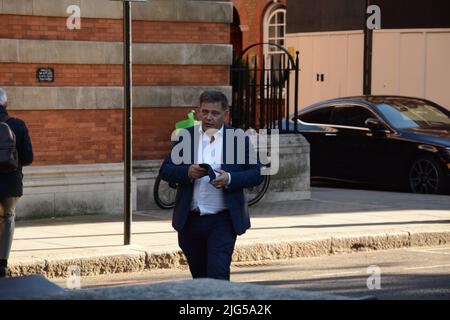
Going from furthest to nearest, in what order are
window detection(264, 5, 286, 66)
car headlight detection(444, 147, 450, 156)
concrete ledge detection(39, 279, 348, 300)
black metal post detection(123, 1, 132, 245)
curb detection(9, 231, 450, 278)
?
window detection(264, 5, 286, 66), car headlight detection(444, 147, 450, 156), black metal post detection(123, 1, 132, 245), curb detection(9, 231, 450, 278), concrete ledge detection(39, 279, 348, 300)

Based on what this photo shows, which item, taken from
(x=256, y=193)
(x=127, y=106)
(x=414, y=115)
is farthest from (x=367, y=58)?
(x=127, y=106)

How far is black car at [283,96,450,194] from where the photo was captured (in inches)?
A: 722

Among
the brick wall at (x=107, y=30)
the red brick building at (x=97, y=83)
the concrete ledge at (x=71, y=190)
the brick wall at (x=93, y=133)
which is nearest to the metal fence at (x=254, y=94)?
the red brick building at (x=97, y=83)

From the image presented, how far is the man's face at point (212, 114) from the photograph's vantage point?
788 centimetres

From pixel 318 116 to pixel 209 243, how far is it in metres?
12.6

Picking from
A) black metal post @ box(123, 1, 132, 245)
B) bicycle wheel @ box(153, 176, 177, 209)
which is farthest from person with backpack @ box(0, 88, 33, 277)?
bicycle wheel @ box(153, 176, 177, 209)

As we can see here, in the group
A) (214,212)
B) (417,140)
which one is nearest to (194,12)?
(417,140)

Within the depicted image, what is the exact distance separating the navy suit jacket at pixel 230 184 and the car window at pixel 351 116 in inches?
454

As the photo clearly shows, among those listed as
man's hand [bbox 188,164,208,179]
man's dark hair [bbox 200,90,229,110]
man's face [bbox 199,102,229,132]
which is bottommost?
man's hand [bbox 188,164,208,179]

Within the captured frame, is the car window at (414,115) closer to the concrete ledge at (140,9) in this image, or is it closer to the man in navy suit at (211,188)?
the concrete ledge at (140,9)

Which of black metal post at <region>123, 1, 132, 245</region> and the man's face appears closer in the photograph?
the man's face

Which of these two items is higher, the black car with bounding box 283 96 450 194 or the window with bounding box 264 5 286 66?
the window with bounding box 264 5 286 66

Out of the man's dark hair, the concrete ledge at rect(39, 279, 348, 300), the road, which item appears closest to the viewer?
the concrete ledge at rect(39, 279, 348, 300)

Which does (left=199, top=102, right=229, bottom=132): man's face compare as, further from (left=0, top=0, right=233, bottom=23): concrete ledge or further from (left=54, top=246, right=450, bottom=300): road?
(left=0, top=0, right=233, bottom=23): concrete ledge
